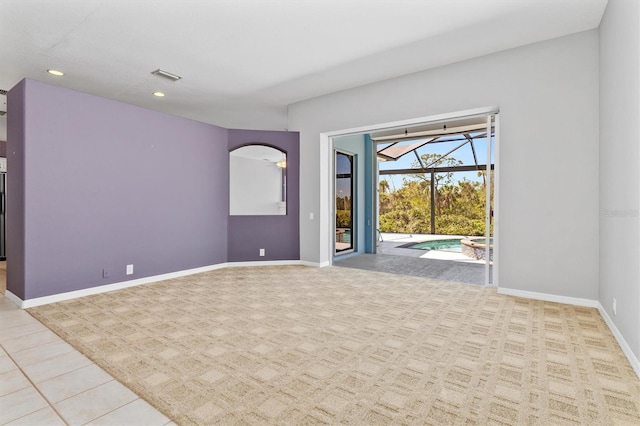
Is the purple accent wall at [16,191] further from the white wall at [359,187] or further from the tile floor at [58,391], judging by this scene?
the white wall at [359,187]

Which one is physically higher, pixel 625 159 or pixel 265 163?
pixel 265 163

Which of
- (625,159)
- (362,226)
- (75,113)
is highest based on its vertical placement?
(75,113)

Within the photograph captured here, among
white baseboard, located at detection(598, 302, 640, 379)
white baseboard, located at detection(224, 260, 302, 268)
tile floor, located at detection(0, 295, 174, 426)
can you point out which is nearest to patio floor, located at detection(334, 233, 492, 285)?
white baseboard, located at detection(224, 260, 302, 268)

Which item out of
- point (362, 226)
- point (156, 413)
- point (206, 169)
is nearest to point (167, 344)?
point (156, 413)

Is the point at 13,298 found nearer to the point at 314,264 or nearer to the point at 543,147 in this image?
the point at 314,264

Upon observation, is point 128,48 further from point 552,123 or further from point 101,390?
point 552,123

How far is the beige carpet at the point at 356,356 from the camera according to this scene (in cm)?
176

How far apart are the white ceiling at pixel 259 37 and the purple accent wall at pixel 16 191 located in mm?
825

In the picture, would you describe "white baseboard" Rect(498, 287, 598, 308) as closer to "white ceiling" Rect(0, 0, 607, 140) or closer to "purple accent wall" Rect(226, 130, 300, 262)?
"white ceiling" Rect(0, 0, 607, 140)

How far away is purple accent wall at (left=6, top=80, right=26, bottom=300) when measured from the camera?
3584 millimetres

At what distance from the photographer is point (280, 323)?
307 centimetres

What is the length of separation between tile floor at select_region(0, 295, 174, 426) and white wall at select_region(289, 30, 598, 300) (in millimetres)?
4207

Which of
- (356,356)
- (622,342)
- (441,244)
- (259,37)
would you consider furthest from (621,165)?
(441,244)

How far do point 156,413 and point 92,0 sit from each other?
368 cm
